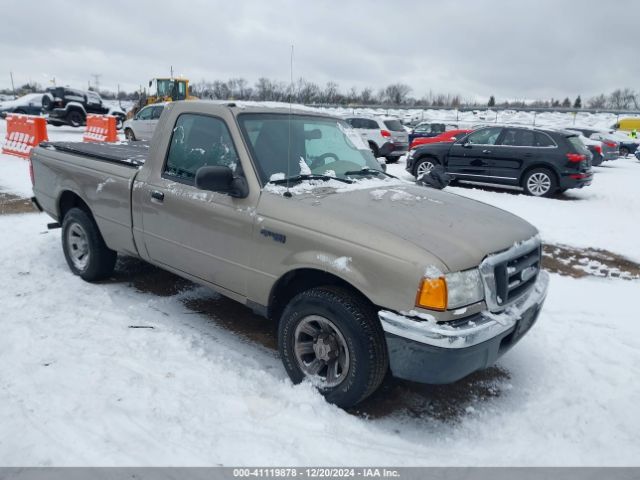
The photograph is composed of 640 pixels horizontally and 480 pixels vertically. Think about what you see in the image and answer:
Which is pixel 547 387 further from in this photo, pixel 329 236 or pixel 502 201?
pixel 502 201

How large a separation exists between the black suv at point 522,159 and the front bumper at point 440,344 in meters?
8.36

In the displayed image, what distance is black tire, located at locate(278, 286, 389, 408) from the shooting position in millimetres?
2838

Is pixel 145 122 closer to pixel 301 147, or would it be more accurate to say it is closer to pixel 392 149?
pixel 392 149

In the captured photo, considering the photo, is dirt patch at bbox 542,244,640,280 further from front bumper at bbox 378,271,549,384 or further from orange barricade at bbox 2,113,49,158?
orange barricade at bbox 2,113,49,158

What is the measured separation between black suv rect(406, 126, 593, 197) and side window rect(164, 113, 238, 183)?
7702 millimetres

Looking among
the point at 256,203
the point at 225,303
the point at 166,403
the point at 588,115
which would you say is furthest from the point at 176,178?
the point at 588,115

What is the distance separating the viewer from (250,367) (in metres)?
3.54

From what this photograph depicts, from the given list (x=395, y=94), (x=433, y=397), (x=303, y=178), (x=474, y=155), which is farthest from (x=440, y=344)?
(x=395, y=94)

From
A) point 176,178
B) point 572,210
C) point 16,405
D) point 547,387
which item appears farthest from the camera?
point 572,210

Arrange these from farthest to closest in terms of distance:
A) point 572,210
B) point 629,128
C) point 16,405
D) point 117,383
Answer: point 629,128 < point 572,210 < point 117,383 < point 16,405

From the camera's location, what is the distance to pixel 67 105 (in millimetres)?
23109

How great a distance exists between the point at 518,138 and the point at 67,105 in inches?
841

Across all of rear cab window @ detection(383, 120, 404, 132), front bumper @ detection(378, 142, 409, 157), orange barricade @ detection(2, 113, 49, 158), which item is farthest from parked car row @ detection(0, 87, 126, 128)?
front bumper @ detection(378, 142, 409, 157)

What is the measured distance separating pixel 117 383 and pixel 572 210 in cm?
932
